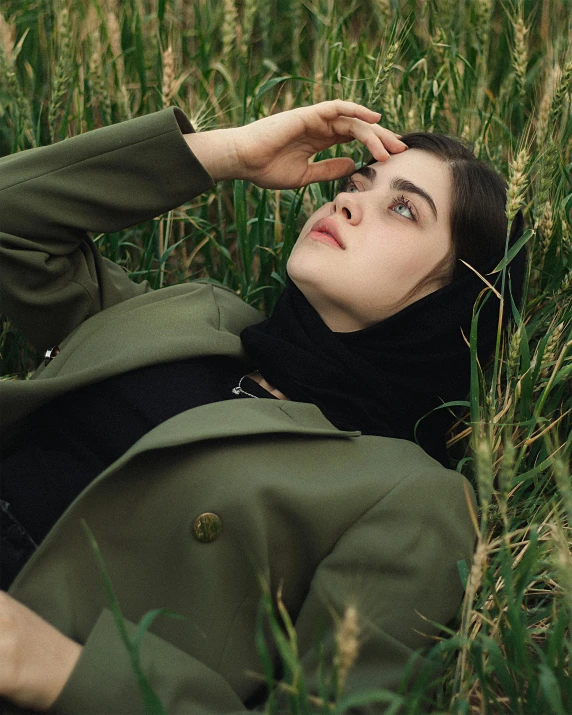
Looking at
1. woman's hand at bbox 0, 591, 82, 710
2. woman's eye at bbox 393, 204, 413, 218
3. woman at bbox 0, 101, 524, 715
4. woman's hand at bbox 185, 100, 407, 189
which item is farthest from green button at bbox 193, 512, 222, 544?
woman's hand at bbox 185, 100, 407, 189

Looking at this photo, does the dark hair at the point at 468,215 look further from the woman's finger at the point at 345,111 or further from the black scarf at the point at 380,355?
the woman's finger at the point at 345,111

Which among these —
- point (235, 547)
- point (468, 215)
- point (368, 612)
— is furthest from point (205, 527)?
point (468, 215)

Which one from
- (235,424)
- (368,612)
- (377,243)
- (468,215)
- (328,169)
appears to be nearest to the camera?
(368,612)

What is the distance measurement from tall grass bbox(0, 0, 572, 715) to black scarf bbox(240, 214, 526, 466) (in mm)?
121

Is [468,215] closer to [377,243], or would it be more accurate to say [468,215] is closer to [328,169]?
[377,243]

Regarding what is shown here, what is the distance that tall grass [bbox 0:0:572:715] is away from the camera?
2107 mm

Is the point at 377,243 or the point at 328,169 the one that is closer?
the point at 377,243

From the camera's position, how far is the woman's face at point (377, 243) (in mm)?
2168

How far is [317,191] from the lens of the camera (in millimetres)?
2768

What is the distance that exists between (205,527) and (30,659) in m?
0.42

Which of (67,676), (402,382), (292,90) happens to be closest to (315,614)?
(67,676)

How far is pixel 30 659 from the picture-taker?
160cm

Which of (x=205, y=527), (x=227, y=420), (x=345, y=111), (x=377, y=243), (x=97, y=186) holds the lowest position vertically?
(x=205, y=527)

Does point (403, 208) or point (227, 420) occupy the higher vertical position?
point (403, 208)
